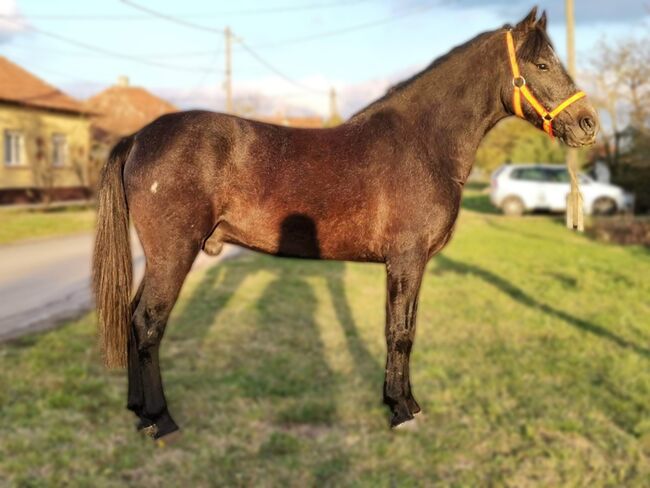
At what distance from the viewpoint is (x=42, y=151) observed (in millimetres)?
38094

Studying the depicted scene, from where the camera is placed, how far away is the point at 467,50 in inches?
76.4

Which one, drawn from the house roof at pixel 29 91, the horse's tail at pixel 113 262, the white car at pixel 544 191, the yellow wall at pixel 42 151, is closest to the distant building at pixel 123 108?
the house roof at pixel 29 91

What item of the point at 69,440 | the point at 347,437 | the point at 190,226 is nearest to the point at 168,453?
the point at 69,440

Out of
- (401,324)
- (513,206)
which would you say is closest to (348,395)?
(401,324)

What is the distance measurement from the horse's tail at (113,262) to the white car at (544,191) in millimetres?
34030

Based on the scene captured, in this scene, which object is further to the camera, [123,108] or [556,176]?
[123,108]

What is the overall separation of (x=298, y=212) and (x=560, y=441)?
12.2 meters

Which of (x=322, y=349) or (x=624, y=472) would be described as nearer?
(x=624, y=472)

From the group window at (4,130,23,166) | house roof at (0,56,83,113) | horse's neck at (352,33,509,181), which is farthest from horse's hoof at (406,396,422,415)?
window at (4,130,23,166)

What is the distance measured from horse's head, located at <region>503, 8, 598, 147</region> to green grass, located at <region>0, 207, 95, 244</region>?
25.9 m

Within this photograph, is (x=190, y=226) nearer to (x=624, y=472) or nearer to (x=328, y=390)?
(x=624, y=472)

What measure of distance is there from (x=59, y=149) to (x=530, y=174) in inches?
1161

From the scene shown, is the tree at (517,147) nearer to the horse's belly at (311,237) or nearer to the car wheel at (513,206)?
the car wheel at (513,206)

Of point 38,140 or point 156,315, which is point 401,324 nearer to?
point 156,315
